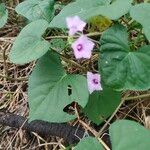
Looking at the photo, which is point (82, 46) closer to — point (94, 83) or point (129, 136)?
point (94, 83)

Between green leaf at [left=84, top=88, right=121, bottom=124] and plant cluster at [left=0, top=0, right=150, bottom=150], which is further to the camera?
green leaf at [left=84, top=88, right=121, bottom=124]

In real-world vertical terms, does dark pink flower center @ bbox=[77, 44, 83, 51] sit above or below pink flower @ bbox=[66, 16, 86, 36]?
below

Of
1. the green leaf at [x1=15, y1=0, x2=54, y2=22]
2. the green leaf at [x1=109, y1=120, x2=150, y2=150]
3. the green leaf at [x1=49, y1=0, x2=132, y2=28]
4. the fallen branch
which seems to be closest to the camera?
the green leaf at [x1=109, y1=120, x2=150, y2=150]

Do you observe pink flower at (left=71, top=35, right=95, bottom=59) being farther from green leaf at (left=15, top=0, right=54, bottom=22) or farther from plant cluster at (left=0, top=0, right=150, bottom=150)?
green leaf at (left=15, top=0, right=54, bottom=22)

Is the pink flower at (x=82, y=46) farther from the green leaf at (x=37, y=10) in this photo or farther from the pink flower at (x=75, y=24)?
the green leaf at (x=37, y=10)

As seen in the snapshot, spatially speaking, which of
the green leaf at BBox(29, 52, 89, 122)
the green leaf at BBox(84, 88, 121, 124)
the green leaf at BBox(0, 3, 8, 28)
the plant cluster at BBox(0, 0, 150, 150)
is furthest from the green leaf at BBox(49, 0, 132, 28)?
the green leaf at BBox(0, 3, 8, 28)

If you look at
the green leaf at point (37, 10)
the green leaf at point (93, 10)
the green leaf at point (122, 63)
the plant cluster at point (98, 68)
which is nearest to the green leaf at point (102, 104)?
the plant cluster at point (98, 68)

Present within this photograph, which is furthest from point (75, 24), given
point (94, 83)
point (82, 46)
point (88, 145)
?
point (88, 145)
